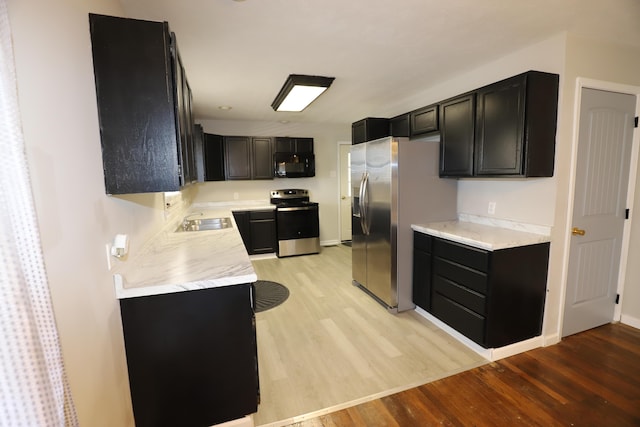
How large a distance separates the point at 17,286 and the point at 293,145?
17.0ft

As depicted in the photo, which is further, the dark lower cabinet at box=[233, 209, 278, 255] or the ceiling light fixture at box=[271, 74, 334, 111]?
the dark lower cabinet at box=[233, 209, 278, 255]

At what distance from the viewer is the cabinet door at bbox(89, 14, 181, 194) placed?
1335 millimetres

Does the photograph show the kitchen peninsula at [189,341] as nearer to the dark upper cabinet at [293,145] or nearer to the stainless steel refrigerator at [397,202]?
the stainless steel refrigerator at [397,202]

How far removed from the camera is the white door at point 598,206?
2.43 m

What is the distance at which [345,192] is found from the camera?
6.20m

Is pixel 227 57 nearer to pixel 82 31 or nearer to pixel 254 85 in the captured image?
pixel 254 85

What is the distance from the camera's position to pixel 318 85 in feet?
10.1

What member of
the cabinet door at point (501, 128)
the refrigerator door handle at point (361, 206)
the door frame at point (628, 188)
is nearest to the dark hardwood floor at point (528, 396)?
the door frame at point (628, 188)

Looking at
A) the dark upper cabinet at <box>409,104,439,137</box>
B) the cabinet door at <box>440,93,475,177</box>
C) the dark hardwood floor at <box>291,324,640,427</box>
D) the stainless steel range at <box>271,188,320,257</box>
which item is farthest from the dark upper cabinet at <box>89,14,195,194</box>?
the stainless steel range at <box>271,188,320,257</box>

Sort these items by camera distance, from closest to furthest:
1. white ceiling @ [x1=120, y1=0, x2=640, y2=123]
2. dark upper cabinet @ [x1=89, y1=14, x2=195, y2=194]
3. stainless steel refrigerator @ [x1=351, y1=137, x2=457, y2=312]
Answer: dark upper cabinet @ [x1=89, y1=14, x2=195, y2=194] → white ceiling @ [x1=120, y1=0, x2=640, y2=123] → stainless steel refrigerator @ [x1=351, y1=137, x2=457, y2=312]

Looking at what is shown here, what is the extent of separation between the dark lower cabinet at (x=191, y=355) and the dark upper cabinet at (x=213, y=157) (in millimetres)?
3575

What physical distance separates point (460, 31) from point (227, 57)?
6.12 feet

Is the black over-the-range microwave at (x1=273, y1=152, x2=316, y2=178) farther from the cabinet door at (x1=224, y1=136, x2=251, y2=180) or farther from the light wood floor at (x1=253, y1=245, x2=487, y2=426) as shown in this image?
the light wood floor at (x1=253, y1=245, x2=487, y2=426)

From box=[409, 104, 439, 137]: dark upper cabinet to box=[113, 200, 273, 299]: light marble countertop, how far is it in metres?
2.29
